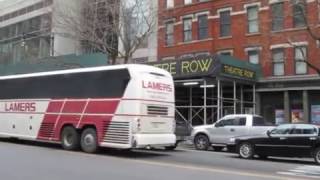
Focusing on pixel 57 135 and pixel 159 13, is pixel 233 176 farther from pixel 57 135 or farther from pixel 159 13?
pixel 159 13

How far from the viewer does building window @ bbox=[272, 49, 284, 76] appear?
37656mm

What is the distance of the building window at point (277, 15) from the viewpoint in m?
37.9

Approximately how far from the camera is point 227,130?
26.1 m

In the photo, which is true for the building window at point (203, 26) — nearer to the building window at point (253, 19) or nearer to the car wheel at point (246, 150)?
the building window at point (253, 19)

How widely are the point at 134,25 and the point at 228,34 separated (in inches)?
290

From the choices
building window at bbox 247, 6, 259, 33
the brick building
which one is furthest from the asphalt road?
building window at bbox 247, 6, 259, 33

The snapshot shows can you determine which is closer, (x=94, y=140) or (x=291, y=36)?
(x=94, y=140)

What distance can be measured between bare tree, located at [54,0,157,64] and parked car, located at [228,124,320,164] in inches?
661

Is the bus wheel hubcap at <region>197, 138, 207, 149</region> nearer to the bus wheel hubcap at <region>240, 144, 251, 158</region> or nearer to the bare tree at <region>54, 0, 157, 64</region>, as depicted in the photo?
the bus wheel hubcap at <region>240, 144, 251, 158</region>

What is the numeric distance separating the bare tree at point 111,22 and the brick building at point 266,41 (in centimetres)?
342

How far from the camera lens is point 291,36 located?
36656 mm

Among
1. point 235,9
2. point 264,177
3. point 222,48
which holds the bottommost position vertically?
point 264,177

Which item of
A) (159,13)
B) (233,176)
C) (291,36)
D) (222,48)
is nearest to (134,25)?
(159,13)

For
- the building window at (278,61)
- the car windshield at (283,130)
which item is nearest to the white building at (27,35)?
the building window at (278,61)
